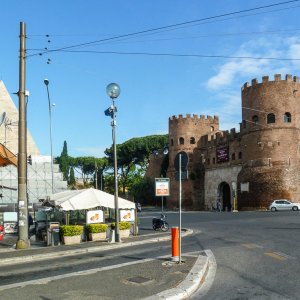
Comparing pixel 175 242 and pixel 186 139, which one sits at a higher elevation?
pixel 186 139

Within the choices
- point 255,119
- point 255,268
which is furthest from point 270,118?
point 255,268

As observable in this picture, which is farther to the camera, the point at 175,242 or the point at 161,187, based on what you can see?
the point at 161,187

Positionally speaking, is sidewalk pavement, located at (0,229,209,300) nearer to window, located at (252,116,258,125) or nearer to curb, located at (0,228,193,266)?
curb, located at (0,228,193,266)

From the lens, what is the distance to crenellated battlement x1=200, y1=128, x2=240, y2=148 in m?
60.3

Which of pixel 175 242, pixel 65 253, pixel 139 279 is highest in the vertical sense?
pixel 175 242

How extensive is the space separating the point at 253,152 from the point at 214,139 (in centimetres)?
1126

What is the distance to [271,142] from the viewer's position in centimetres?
5322

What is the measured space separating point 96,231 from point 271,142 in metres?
38.9

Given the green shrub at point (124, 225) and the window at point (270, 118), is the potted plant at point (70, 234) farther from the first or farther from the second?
the window at point (270, 118)

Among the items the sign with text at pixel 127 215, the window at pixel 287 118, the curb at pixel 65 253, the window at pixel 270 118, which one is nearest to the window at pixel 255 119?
the window at pixel 270 118

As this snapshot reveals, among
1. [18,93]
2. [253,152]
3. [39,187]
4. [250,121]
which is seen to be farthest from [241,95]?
[18,93]

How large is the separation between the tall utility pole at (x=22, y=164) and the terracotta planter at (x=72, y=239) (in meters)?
1.78

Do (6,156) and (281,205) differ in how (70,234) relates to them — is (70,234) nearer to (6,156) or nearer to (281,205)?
(6,156)

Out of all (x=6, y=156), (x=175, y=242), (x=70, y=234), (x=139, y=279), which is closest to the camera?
(x=139, y=279)
